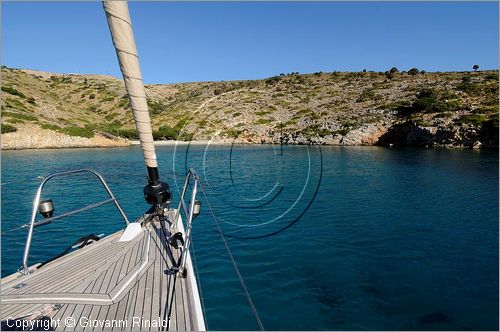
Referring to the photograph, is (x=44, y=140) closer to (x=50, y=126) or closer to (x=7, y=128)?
(x=50, y=126)

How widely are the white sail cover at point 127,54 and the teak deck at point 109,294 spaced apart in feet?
11.0

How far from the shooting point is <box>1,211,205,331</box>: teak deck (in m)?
5.75

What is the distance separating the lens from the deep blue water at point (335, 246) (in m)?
9.30

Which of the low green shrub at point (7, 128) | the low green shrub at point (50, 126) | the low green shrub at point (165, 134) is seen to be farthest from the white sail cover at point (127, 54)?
the low green shrub at point (165, 134)

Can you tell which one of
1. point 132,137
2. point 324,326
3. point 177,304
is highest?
point 132,137

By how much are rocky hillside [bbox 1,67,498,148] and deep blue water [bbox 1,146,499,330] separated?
2558 cm

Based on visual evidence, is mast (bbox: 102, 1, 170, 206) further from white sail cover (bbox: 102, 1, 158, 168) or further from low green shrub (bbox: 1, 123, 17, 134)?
low green shrub (bbox: 1, 123, 17, 134)

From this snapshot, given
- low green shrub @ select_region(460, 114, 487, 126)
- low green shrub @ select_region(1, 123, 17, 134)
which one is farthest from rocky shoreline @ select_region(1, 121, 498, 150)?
low green shrub @ select_region(460, 114, 487, 126)

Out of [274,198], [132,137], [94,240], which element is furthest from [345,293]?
[132,137]

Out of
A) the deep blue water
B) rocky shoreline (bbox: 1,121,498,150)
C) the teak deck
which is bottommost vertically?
the deep blue water

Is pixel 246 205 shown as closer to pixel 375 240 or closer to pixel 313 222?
pixel 313 222

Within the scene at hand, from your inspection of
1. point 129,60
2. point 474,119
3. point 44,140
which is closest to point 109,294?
point 129,60

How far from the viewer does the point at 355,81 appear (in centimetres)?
13012

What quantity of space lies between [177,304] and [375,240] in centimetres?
1160
